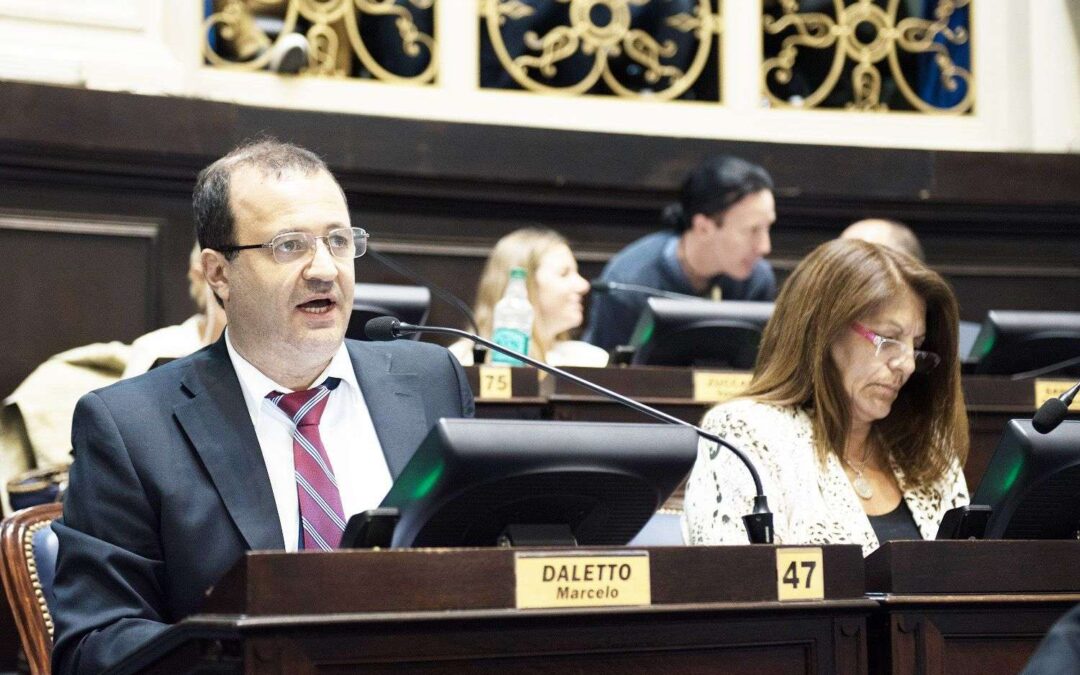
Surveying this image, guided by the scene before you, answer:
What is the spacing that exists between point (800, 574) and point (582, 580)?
314 millimetres

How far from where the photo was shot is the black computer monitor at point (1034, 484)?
2.15 meters

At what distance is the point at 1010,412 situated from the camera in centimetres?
370

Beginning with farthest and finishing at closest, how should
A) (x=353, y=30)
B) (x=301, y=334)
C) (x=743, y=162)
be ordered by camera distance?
(x=353, y=30) < (x=743, y=162) < (x=301, y=334)

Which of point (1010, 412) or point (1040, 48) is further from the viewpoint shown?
point (1040, 48)

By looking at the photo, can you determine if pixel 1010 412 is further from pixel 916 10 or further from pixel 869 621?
pixel 916 10

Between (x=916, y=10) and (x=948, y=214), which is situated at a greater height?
(x=916, y=10)

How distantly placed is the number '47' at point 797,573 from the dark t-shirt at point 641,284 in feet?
8.87

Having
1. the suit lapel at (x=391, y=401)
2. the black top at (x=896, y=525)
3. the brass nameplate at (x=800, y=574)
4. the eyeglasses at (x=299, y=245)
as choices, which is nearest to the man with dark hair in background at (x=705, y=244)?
the black top at (x=896, y=525)

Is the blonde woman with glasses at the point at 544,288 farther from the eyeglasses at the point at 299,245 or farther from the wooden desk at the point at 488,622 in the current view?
the wooden desk at the point at 488,622

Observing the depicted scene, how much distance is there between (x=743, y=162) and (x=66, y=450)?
7.47 ft

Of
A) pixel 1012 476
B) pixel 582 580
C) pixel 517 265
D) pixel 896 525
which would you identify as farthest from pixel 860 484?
pixel 517 265

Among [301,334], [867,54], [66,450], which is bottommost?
[66,450]

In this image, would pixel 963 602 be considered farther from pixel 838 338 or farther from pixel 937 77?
pixel 937 77

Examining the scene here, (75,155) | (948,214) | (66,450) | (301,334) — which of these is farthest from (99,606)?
(948,214)
